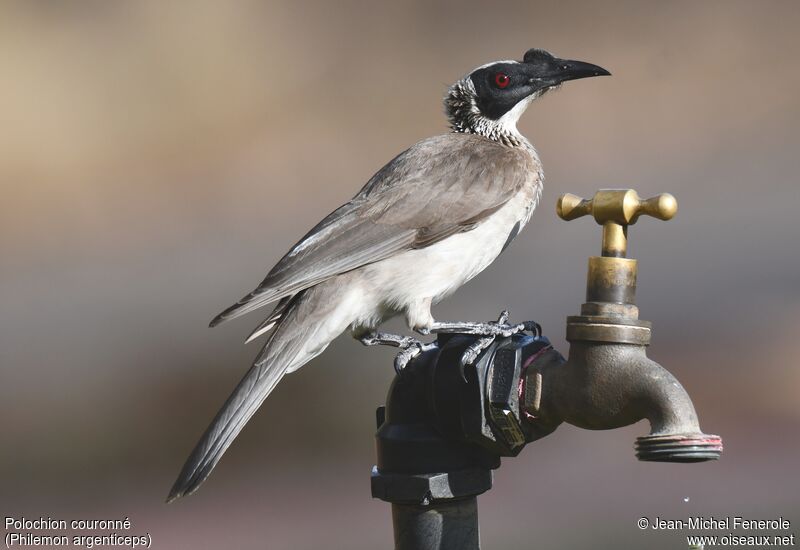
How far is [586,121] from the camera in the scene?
840 cm

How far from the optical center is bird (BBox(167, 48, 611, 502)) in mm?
3693

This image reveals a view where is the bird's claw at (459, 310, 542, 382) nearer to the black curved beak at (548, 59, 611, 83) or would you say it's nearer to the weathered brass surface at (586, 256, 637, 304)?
the weathered brass surface at (586, 256, 637, 304)

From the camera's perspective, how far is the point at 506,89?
4.62m

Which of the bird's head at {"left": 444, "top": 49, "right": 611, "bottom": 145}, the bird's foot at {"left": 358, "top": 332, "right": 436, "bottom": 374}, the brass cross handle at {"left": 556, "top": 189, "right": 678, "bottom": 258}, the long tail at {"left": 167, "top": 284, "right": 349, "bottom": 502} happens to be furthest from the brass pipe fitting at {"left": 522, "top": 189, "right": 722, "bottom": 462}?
the bird's head at {"left": 444, "top": 49, "right": 611, "bottom": 145}

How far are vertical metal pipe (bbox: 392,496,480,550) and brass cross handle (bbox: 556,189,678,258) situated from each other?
0.81 m

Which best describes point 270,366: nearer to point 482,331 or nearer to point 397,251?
point 397,251

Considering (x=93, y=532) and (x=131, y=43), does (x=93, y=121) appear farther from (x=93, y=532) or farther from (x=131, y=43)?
(x=93, y=532)

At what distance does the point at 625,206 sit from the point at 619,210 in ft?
0.07

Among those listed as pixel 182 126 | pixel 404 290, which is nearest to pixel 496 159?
pixel 404 290

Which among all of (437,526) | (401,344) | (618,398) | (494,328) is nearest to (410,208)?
(401,344)

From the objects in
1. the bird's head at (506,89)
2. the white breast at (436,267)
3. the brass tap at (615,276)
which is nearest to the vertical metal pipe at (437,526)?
the brass tap at (615,276)

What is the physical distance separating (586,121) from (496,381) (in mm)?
5936

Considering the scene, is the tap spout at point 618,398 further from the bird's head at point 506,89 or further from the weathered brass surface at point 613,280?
the bird's head at point 506,89

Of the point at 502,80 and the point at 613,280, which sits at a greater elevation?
the point at 502,80
